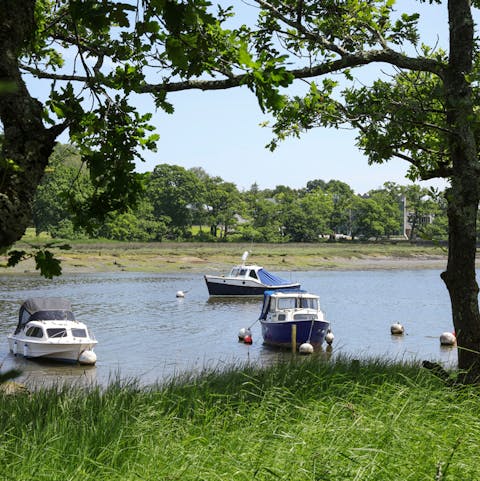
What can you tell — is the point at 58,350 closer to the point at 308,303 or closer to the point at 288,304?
the point at 288,304

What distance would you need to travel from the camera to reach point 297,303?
1282 inches

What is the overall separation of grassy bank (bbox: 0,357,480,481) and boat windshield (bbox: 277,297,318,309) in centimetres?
2242

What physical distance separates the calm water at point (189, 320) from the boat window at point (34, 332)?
1.08 meters

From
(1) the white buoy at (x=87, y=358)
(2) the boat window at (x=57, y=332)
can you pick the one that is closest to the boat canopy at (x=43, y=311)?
(2) the boat window at (x=57, y=332)

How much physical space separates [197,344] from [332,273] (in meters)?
58.0

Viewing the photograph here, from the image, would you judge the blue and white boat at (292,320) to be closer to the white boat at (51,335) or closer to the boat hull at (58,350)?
the white boat at (51,335)

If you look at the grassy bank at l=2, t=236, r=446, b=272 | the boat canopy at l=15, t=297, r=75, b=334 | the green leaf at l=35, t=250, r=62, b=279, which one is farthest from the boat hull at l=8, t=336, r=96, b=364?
the grassy bank at l=2, t=236, r=446, b=272

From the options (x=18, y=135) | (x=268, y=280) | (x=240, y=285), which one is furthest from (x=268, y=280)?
(x=18, y=135)

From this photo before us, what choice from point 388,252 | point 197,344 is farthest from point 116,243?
point 197,344

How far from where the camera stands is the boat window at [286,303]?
107 ft

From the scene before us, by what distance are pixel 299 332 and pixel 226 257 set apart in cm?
6764

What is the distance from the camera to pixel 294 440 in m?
6.93

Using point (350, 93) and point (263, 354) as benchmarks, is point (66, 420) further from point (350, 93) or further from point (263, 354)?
point (263, 354)

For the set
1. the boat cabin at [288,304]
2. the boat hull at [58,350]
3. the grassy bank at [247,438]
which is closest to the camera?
the grassy bank at [247,438]
